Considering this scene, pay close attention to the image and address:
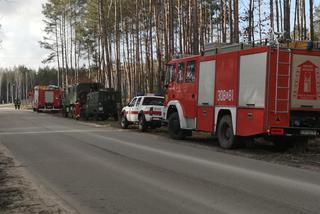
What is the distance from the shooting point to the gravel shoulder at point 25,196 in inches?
309

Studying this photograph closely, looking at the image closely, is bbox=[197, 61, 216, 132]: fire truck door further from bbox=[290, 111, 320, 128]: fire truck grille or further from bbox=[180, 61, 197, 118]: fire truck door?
bbox=[290, 111, 320, 128]: fire truck grille

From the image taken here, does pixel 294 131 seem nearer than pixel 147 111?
Yes

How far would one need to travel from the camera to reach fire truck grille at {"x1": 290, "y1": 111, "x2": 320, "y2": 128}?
602 inches

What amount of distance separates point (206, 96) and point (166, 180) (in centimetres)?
811

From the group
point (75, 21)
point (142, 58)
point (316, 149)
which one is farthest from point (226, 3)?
point (75, 21)

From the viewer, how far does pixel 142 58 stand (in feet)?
159

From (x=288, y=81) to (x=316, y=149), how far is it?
2913 mm

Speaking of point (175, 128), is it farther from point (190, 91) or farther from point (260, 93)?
point (260, 93)

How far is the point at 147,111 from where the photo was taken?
2497 cm

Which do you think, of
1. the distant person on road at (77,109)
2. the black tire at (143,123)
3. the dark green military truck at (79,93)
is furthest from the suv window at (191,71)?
the distant person on road at (77,109)

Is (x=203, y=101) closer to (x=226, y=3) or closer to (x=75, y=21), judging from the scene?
(x=226, y=3)

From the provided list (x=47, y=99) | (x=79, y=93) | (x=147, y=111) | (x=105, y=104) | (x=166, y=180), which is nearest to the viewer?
(x=166, y=180)

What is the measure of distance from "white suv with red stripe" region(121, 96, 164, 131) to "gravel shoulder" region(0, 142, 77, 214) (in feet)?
42.5

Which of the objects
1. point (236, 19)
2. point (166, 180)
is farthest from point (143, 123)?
point (166, 180)
